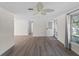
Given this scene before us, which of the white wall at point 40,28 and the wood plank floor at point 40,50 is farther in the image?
the white wall at point 40,28

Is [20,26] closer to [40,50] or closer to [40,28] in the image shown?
[40,28]

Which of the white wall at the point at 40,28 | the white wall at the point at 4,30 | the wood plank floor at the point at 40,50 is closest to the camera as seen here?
the white wall at the point at 4,30

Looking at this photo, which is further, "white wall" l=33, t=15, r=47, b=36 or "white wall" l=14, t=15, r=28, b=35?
"white wall" l=14, t=15, r=28, b=35

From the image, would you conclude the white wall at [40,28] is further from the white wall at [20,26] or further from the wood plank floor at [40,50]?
the wood plank floor at [40,50]

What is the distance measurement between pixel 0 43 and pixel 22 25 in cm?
887

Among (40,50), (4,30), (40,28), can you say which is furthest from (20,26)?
(4,30)

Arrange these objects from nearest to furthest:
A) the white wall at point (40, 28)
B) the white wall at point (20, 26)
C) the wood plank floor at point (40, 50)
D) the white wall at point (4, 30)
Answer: the white wall at point (4, 30)
the wood plank floor at point (40, 50)
the white wall at point (40, 28)
the white wall at point (20, 26)

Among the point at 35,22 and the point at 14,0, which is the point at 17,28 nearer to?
the point at 35,22

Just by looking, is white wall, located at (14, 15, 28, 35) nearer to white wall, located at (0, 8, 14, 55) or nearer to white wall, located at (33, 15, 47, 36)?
white wall, located at (33, 15, 47, 36)

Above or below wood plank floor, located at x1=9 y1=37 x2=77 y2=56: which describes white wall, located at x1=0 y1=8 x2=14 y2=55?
above

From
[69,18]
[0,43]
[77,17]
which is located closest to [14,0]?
[0,43]

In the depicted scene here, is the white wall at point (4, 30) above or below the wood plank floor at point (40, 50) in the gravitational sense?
above

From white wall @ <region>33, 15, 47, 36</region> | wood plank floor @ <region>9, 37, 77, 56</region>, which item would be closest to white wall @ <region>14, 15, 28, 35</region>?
white wall @ <region>33, 15, 47, 36</region>

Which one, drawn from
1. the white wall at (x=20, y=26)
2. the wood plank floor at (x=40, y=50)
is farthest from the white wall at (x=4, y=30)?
the white wall at (x=20, y=26)
